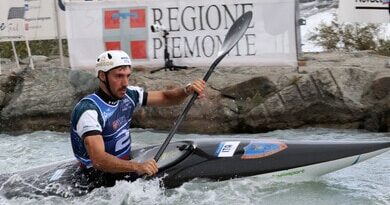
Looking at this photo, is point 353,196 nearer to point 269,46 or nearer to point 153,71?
point 269,46

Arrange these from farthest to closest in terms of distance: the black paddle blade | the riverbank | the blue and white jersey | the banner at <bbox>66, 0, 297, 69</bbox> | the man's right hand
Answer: the banner at <bbox>66, 0, 297, 69</bbox>, the riverbank, the black paddle blade, the blue and white jersey, the man's right hand

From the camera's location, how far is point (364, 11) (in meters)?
8.21

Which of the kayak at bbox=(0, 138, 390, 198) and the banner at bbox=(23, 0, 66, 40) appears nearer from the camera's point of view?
the kayak at bbox=(0, 138, 390, 198)

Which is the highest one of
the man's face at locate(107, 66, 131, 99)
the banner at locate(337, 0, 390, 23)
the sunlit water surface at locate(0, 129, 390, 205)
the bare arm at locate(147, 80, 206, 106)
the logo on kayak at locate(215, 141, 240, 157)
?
the banner at locate(337, 0, 390, 23)

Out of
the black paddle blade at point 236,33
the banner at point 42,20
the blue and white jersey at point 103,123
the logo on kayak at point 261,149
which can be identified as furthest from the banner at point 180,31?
the blue and white jersey at point 103,123

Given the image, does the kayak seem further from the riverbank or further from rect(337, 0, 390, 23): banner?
rect(337, 0, 390, 23): banner

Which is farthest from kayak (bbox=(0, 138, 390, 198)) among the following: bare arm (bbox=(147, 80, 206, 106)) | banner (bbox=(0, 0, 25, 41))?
banner (bbox=(0, 0, 25, 41))

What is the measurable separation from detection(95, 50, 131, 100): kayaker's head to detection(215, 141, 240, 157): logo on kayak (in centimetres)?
79

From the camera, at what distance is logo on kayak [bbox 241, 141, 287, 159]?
15.6 feet

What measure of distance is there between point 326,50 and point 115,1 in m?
3.98

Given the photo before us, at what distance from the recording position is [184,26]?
8.05 m

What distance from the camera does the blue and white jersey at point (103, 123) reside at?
4.43 m

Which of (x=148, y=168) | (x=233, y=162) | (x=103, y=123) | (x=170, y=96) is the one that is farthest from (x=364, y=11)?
(x=148, y=168)

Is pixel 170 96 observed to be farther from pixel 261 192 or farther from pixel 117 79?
pixel 261 192
